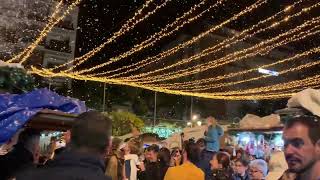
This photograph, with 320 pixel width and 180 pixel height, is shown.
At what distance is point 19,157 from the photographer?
3891 millimetres

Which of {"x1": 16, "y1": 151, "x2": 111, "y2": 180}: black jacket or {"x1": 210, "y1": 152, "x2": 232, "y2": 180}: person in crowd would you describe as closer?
{"x1": 16, "y1": 151, "x2": 111, "y2": 180}: black jacket

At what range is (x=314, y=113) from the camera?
7.30 ft

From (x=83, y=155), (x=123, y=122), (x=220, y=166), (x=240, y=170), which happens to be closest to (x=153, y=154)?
(x=220, y=166)

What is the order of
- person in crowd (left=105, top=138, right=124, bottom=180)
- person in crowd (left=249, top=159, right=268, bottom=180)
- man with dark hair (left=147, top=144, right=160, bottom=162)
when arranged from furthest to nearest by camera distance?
man with dark hair (left=147, top=144, right=160, bottom=162) < person in crowd (left=105, top=138, right=124, bottom=180) < person in crowd (left=249, top=159, right=268, bottom=180)

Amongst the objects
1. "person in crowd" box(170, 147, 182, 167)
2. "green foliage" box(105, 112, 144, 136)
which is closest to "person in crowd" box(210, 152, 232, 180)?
"person in crowd" box(170, 147, 182, 167)

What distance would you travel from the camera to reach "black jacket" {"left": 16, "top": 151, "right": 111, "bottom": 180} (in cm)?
Answer: 243

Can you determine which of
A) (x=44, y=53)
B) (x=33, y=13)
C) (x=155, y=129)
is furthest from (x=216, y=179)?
(x=44, y=53)

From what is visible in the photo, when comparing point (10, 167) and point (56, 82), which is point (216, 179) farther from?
point (56, 82)

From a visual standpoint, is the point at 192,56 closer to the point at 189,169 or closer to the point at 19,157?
the point at 189,169

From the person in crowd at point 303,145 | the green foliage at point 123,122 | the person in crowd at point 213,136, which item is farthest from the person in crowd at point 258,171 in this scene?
the green foliage at point 123,122

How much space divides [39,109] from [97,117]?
132 cm

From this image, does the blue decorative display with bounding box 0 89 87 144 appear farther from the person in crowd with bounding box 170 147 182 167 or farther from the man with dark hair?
the man with dark hair

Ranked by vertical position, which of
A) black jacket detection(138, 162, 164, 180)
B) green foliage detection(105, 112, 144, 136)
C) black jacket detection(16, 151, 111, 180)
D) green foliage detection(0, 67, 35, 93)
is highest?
green foliage detection(105, 112, 144, 136)

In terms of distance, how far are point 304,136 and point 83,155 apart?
46.6 inches
